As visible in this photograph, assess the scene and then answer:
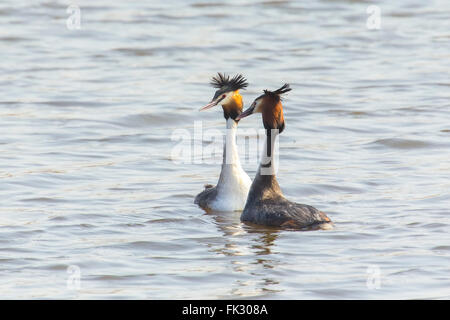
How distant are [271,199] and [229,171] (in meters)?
0.91

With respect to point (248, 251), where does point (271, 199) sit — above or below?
above

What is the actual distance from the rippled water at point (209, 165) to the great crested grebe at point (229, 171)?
0.79 ft

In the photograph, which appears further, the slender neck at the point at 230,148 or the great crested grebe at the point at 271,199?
the slender neck at the point at 230,148

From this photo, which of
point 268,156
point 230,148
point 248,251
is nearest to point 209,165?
point 230,148

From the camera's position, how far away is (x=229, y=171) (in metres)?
12.0

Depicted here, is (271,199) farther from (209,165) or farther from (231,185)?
(209,165)

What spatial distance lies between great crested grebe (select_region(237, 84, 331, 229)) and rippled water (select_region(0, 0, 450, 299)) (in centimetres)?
17

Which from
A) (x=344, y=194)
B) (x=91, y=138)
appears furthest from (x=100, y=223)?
(x=91, y=138)

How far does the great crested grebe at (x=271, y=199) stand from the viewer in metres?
10.9

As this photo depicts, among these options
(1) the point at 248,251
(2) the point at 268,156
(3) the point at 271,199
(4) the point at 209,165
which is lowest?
(1) the point at 248,251

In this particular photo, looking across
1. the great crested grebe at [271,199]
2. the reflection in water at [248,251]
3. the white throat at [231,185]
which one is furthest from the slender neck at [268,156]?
the white throat at [231,185]

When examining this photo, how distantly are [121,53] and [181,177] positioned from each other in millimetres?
9309

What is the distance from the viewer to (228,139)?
12.1 m

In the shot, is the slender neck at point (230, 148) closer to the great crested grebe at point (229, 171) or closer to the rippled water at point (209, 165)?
the great crested grebe at point (229, 171)
